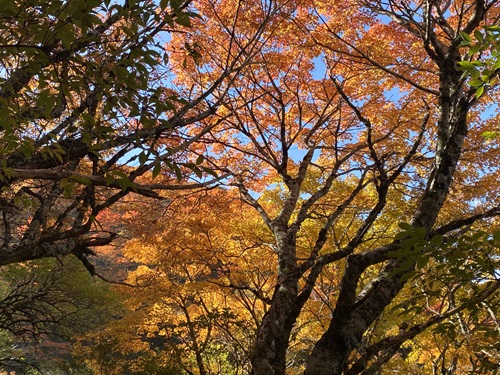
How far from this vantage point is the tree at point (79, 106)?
176cm

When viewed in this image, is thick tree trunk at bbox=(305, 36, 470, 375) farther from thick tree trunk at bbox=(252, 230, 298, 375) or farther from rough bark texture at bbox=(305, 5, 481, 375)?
thick tree trunk at bbox=(252, 230, 298, 375)

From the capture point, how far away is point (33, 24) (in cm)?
185

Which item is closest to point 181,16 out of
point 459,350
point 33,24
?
point 33,24

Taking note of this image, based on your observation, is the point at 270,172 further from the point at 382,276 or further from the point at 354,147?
the point at 382,276

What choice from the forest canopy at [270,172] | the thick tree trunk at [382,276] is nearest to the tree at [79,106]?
the forest canopy at [270,172]

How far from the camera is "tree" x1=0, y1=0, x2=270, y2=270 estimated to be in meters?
1.76

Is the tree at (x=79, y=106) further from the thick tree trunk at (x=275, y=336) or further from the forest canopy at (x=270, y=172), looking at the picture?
the thick tree trunk at (x=275, y=336)

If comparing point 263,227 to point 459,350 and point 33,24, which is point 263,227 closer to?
point 459,350

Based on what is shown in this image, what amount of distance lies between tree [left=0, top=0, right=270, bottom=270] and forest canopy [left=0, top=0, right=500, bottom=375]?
0.08 feet

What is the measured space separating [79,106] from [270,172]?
5.49 meters

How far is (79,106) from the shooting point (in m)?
4.04

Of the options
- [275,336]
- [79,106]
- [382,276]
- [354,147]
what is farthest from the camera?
[354,147]

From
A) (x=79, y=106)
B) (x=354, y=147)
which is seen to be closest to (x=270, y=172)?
(x=354, y=147)

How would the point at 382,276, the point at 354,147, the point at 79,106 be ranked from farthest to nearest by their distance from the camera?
the point at 354,147 < the point at 79,106 < the point at 382,276
